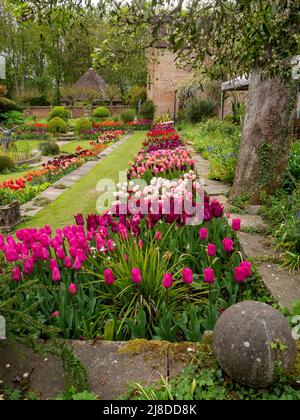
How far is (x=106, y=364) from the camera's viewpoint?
7.55 feet

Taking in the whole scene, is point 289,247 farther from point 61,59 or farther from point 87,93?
point 61,59

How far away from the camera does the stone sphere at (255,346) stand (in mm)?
1974

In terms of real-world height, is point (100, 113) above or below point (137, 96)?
below

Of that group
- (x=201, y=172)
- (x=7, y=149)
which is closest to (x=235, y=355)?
(x=201, y=172)

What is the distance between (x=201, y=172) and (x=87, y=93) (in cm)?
3052

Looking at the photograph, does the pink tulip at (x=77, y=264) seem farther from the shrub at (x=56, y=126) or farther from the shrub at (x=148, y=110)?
the shrub at (x=148, y=110)

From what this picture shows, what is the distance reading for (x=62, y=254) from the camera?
315 centimetres

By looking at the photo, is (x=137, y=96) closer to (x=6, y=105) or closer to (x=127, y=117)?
(x=127, y=117)

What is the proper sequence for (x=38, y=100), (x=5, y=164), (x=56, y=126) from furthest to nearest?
(x=38, y=100) → (x=56, y=126) → (x=5, y=164)

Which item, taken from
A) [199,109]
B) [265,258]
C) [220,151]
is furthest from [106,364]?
[199,109]

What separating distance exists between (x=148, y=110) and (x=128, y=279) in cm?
2868

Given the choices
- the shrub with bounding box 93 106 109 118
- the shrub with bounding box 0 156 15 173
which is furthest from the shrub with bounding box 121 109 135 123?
the shrub with bounding box 0 156 15 173

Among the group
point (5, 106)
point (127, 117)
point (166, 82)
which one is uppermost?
point (166, 82)
